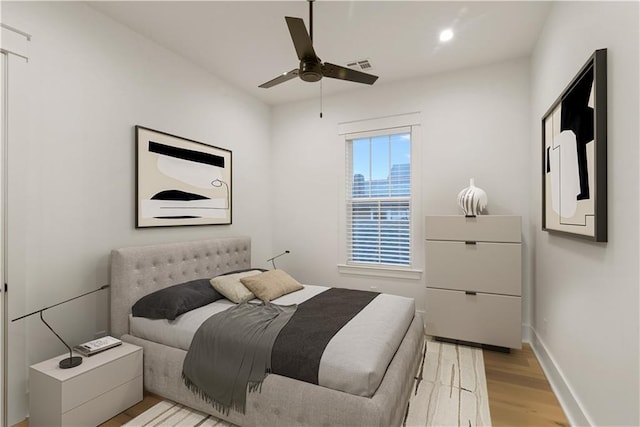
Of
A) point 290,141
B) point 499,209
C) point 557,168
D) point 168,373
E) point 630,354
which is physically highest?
point 290,141

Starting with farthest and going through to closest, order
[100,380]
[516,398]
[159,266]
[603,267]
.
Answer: [159,266] → [516,398] → [100,380] → [603,267]

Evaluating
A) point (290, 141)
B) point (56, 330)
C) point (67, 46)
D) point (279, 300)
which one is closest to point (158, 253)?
point (56, 330)

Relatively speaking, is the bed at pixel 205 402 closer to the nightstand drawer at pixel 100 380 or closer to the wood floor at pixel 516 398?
the nightstand drawer at pixel 100 380

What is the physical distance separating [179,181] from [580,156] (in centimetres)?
320

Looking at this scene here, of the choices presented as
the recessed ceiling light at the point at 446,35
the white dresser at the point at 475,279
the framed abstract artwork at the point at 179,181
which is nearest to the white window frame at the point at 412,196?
the white dresser at the point at 475,279

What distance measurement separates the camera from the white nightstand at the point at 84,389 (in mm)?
1820

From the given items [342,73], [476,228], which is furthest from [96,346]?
[476,228]

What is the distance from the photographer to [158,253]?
2.73m

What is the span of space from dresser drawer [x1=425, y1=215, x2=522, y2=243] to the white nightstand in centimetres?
285

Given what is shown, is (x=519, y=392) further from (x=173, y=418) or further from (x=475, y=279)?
(x=173, y=418)

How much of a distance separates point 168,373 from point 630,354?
103 inches

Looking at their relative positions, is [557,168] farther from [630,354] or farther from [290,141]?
[290,141]

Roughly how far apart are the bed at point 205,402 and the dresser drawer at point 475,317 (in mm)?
631

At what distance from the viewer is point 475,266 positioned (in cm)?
307
